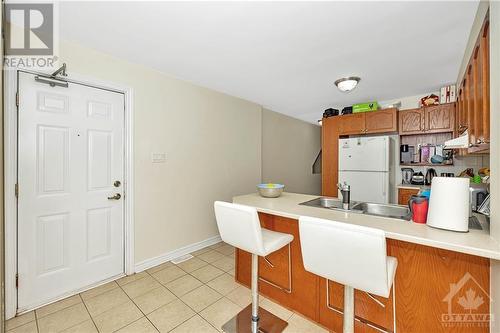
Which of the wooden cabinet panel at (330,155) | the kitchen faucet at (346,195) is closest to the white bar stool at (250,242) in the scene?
the kitchen faucet at (346,195)

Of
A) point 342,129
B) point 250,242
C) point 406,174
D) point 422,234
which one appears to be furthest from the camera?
point 342,129

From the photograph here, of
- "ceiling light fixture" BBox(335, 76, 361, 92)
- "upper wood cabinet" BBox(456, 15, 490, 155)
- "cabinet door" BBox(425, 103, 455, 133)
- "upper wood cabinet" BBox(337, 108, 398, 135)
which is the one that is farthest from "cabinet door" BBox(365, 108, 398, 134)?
"upper wood cabinet" BBox(456, 15, 490, 155)

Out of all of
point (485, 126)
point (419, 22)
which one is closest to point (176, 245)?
point (485, 126)

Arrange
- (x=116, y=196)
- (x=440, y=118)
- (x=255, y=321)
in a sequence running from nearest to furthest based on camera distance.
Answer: (x=255, y=321)
(x=116, y=196)
(x=440, y=118)

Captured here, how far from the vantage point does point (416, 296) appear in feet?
4.49

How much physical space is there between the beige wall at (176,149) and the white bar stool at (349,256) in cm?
214

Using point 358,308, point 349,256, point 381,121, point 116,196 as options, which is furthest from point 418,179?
point 116,196

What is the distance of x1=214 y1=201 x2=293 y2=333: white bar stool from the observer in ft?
4.85

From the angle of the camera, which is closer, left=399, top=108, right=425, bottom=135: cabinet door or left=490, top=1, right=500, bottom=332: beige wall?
left=490, top=1, right=500, bottom=332: beige wall

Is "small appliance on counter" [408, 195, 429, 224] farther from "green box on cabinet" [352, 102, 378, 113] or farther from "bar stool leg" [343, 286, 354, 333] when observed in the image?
"green box on cabinet" [352, 102, 378, 113]

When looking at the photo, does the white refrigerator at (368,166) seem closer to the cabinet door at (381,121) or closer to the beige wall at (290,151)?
the cabinet door at (381,121)

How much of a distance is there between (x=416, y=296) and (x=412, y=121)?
3.19 m

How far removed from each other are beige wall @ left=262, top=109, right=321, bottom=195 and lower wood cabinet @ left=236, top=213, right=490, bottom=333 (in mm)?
2943

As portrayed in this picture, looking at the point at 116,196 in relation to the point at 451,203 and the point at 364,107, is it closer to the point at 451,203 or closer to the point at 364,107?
the point at 451,203
